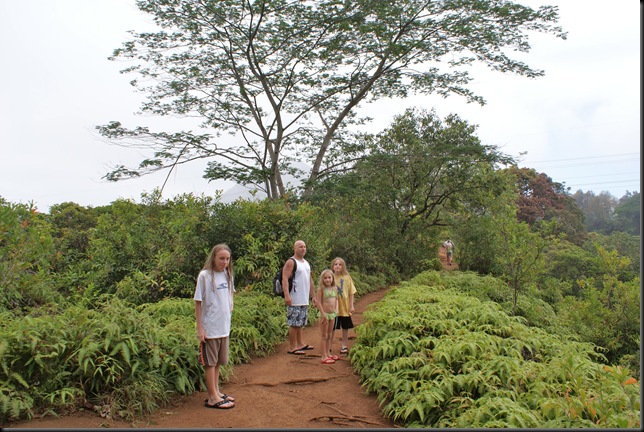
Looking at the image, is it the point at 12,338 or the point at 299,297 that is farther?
the point at 299,297

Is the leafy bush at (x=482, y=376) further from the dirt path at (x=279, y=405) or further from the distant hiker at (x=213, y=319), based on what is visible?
the distant hiker at (x=213, y=319)

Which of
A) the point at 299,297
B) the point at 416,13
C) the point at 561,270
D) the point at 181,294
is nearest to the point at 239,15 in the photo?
the point at 416,13

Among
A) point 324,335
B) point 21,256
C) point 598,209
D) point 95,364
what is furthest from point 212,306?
point 598,209

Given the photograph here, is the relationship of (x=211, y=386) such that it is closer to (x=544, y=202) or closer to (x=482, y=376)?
(x=482, y=376)

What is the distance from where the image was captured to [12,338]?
4688mm

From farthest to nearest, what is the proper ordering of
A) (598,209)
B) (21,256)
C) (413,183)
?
(598,209)
(413,183)
(21,256)

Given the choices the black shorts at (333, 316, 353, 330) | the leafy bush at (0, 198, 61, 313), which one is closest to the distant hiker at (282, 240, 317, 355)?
the black shorts at (333, 316, 353, 330)

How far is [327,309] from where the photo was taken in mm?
7027

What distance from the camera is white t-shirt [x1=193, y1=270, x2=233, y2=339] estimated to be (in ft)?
16.4

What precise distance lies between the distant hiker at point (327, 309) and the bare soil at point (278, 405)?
185 mm

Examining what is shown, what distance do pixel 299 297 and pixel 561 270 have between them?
19816 millimetres

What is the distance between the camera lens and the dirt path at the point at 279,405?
14.9 ft

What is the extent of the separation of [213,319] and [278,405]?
4.02 feet

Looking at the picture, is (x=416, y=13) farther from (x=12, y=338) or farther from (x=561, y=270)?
(x=12, y=338)
